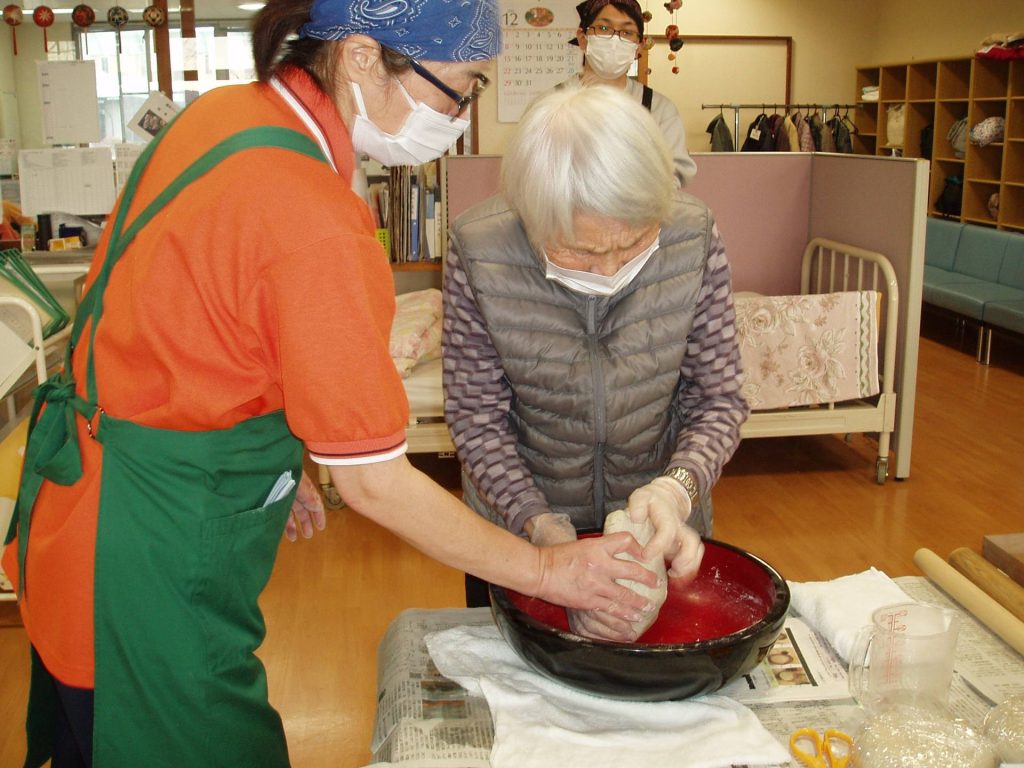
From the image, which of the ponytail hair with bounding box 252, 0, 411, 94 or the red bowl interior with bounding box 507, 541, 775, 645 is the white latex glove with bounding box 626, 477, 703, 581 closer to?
the red bowl interior with bounding box 507, 541, 775, 645

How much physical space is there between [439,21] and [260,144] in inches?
8.5

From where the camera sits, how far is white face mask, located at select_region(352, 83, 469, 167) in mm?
1071

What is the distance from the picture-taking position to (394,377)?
974 mm

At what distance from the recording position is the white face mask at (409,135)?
107 cm

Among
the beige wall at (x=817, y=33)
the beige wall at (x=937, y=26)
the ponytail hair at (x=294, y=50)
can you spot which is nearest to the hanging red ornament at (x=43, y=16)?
the ponytail hair at (x=294, y=50)

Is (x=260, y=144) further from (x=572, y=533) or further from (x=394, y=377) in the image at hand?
(x=572, y=533)

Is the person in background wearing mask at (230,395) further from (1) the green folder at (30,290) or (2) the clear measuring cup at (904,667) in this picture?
(1) the green folder at (30,290)

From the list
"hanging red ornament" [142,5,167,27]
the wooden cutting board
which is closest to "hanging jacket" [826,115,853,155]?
"hanging red ornament" [142,5,167,27]

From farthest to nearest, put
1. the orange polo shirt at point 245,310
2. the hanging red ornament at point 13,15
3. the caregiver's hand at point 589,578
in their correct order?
the hanging red ornament at point 13,15, the caregiver's hand at point 589,578, the orange polo shirt at point 245,310

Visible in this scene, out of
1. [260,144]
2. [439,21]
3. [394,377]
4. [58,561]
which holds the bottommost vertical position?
[58,561]

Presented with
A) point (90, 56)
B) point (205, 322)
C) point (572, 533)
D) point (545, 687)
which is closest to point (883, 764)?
point (545, 687)

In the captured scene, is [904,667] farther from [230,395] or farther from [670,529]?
[230,395]

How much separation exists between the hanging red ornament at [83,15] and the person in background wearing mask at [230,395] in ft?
12.1

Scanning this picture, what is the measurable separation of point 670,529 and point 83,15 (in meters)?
3.96
